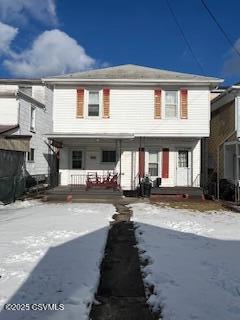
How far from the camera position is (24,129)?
2216 centimetres

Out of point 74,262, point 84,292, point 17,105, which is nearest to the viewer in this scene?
point 84,292

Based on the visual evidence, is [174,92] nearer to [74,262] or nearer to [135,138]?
[135,138]

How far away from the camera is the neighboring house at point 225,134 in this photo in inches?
806

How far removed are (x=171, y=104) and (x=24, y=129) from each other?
852cm

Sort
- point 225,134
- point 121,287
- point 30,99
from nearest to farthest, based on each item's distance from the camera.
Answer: point 121,287
point 225,134
point 30,99

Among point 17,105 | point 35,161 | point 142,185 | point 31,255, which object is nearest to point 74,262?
point 31,255

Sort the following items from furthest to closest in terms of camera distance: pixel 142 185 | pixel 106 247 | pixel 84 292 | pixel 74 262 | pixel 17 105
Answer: pixel 17 105, pixel 142 185, pixel 106 247, pixel 74 262, pixel 84 292

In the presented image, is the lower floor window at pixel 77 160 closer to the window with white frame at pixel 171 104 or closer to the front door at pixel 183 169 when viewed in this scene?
the window with white frame at pixel 171 104

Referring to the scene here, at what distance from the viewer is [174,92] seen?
801 inches

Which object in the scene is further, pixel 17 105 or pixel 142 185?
pixel 17 105

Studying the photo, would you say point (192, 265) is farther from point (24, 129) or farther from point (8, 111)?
point (24, 129)

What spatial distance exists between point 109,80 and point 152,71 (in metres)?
3.45

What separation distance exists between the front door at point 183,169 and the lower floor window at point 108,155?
3.53 meters

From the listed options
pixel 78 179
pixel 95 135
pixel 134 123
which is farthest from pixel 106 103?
pixel 78 179
